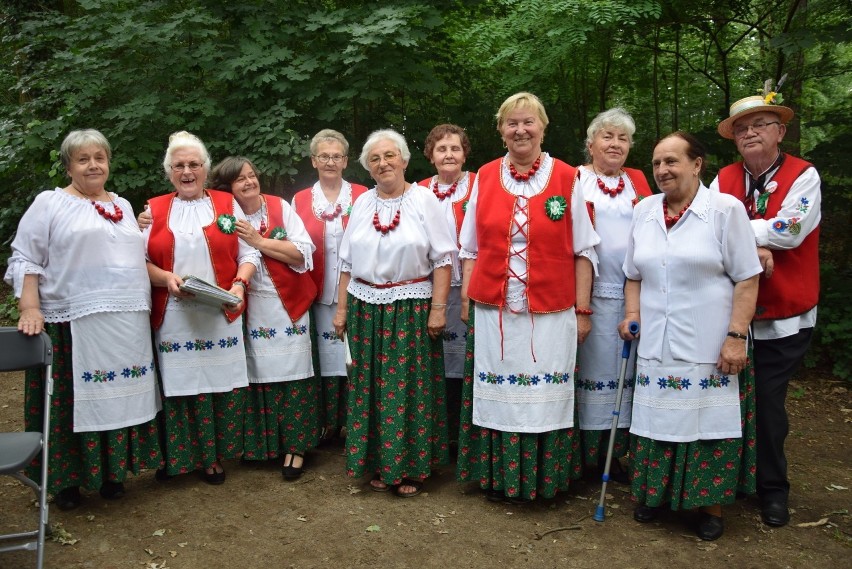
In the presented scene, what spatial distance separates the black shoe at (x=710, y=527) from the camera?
343 centimetres

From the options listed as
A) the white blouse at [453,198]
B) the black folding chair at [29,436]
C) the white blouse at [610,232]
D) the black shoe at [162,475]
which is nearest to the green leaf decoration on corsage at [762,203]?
the white blouse at [610,232]

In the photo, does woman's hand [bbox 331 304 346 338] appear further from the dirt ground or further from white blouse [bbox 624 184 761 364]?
white blouse [bbox 624 184 761 364]

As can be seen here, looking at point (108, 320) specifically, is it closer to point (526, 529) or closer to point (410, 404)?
point (410, 404)

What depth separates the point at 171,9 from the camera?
6.28m

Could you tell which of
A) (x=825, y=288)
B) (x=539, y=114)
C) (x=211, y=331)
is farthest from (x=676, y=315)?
(x=825, y=288)

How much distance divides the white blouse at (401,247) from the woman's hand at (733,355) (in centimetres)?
155

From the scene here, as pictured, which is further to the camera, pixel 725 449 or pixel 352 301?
pixel 352 301

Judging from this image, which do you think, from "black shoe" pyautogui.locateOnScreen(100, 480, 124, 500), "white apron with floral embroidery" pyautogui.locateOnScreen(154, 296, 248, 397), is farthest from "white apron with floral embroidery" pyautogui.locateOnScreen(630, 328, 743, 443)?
"black shoe" pyautogui.locateOnScreen(100, 480, 124, 500)

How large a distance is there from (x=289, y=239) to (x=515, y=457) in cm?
195

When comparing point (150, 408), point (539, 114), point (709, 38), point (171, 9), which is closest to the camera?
point (539, 114)

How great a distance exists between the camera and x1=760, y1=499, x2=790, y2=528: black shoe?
3.57 m

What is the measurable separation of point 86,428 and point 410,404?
5.97 feet

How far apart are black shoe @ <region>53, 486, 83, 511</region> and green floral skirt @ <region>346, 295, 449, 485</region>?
1.59 metres

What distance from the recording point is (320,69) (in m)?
6.15
